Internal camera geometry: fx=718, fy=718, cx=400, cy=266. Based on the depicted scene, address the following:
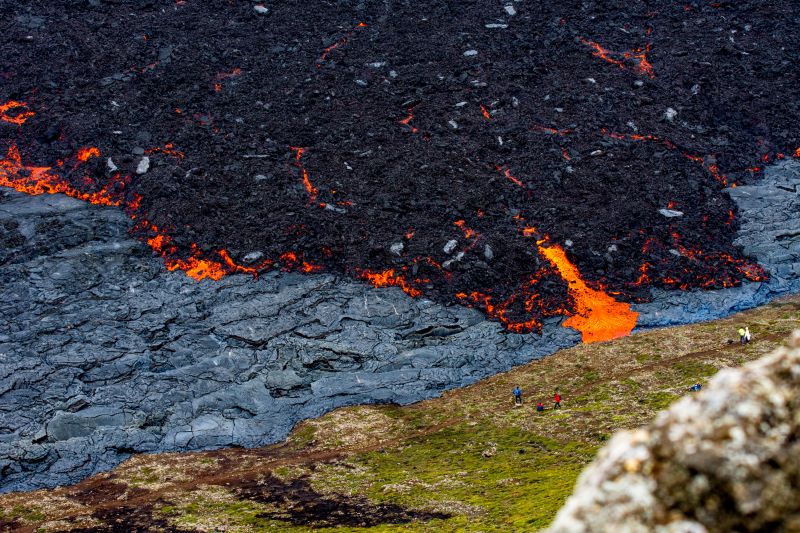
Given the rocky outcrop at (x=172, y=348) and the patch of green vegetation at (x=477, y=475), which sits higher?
the patch of green vegetation at (x=477, y=475)

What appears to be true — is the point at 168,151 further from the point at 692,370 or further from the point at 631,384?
the point at 692,370

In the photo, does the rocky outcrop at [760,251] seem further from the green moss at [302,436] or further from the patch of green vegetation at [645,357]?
the green moss at [302,436]

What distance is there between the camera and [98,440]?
5922 centimetres

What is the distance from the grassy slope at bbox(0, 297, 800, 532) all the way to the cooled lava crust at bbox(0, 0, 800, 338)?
950cm

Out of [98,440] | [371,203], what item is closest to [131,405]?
[98,440]

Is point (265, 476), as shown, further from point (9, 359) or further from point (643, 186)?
point (643, 186)

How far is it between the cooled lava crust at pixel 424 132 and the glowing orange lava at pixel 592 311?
450mm

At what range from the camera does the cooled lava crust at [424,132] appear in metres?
76.1

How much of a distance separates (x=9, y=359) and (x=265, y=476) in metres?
28.2

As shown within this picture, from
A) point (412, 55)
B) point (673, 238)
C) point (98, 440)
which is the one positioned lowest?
point (98, 440)

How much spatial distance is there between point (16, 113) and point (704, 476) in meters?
95.7

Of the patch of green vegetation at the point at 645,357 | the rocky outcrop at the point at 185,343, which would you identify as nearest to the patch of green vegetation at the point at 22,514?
the rocky outcrop at the point at 185,343

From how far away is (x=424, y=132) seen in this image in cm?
8825

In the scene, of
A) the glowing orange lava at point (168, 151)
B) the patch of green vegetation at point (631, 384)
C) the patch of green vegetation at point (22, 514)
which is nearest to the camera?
the patch of green vegetation at point (22, 514)
